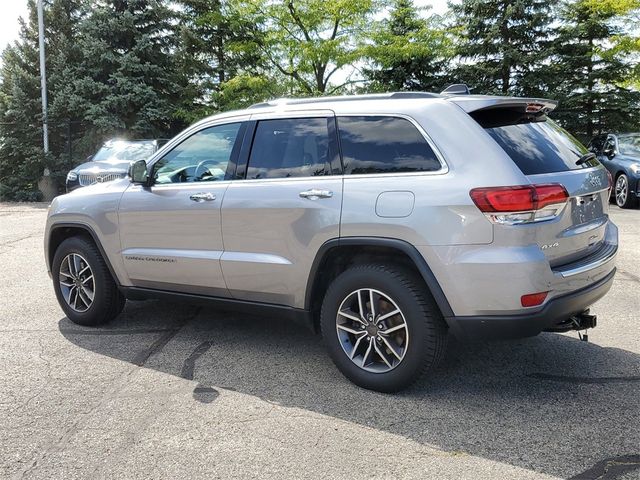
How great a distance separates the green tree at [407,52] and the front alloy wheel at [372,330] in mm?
18241

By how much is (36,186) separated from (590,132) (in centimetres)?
2156

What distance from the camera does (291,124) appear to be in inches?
160

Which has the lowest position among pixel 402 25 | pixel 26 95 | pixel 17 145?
pixel 17 145

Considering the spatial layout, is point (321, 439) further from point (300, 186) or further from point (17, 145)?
point (17, 145)

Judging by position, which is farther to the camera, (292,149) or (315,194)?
(292,149)

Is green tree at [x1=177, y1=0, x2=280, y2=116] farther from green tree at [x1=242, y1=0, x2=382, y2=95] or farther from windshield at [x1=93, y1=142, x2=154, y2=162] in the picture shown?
windshield at [x1=93, y1=142, x2=154, y2=162]

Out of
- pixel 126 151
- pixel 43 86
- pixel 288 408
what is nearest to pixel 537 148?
pixel 288 408

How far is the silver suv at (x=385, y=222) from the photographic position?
3.20m

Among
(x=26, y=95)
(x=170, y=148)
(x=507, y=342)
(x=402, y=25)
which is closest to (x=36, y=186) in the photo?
(x=26, y=95)

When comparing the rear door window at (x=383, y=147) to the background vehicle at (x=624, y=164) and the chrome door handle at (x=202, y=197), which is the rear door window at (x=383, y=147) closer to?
the chrome door handle at (x=202, y=197)

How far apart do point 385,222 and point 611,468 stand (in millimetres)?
1680

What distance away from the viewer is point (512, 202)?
313 centimetres

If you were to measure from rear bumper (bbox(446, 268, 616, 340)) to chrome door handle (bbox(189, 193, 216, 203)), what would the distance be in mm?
1900

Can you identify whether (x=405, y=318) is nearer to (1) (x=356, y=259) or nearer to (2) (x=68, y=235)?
(1) (x=356, y=259)
